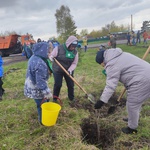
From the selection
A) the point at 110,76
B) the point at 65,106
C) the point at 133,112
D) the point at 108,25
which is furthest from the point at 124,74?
the point at 108,25

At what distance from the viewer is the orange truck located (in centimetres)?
2034

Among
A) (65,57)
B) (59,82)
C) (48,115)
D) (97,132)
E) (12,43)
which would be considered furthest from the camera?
(12,43)

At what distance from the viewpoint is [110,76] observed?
297cm

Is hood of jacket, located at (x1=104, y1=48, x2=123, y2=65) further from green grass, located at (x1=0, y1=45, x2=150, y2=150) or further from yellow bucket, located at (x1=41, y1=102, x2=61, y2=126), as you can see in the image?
green grass, located at (x1=0, y1=45, x2=150, y2=150)

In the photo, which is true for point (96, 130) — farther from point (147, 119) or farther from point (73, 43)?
point (73, 43)

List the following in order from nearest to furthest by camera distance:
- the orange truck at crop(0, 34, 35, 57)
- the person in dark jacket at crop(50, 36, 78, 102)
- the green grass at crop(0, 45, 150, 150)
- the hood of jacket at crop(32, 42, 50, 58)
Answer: the green grass at crop(0, 45, 150, 150)
the hood of jacket at crop(32, 42, 50, 58)
the person in dark jacket at crop(50, 36, 78, 102)
the orange truck at crop(0, 34, 35, 57)

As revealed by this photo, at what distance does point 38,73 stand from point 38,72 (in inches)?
0.7

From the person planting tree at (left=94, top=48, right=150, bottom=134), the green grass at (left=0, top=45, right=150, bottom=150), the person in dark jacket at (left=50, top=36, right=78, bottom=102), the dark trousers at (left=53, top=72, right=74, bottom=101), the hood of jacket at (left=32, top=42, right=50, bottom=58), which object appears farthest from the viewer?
the dark trousers at (left=53, top=72, right=74, bottom=101)

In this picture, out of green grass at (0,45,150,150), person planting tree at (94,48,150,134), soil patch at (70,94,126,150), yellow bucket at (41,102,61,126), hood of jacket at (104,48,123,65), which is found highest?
hood of jacket at (104,48,123,65)

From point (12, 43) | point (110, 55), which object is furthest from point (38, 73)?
point (12, 43)

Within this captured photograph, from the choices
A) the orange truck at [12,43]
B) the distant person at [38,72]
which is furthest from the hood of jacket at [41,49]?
the orange truck at [12,43]

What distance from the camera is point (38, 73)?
3.19 m

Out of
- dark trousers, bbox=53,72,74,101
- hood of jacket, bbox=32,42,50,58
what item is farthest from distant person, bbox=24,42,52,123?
dark trousers, bbox=53,72,74,101

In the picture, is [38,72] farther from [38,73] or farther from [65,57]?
[65,57]
